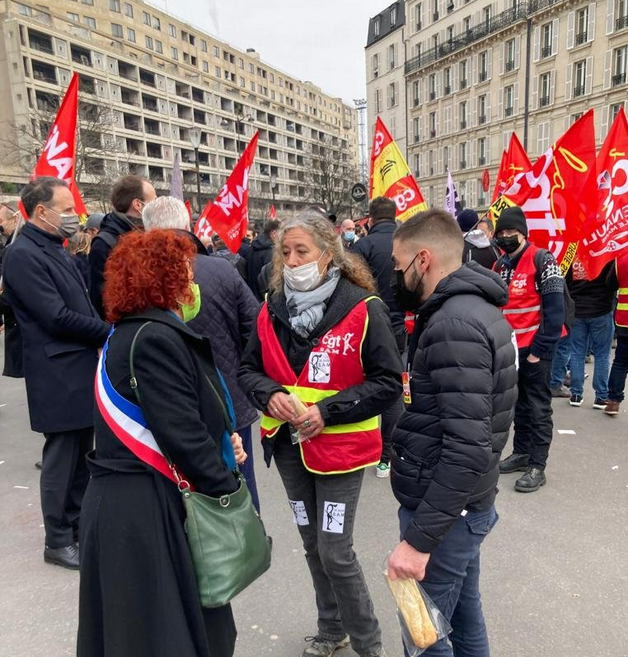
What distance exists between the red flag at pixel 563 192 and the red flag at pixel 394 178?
2060mm

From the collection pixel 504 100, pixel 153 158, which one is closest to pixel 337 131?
pixel 153 158

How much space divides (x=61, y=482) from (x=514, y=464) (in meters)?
3.51

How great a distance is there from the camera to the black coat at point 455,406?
5.15 ft

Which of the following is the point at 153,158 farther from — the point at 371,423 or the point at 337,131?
the point at 371,423

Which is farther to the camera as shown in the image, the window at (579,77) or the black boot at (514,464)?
the window at (579,77)

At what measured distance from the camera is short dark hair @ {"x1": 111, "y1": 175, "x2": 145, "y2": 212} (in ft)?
11.7

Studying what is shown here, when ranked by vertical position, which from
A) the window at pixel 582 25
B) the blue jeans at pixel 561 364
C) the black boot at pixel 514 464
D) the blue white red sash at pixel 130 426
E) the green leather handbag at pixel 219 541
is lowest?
the black boot at pixel 514 464

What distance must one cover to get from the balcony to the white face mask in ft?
149

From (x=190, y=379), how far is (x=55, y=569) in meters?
2.34

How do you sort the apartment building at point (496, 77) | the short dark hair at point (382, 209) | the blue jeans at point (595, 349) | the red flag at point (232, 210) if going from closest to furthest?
the short dark hair at point (382, 209), the blue jeans at point (595, 349), the red flag at point (232, 210), the apartment building at point (496, 77)

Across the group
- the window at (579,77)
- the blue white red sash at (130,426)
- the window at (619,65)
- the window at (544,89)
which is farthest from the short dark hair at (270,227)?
the window at (544,89)

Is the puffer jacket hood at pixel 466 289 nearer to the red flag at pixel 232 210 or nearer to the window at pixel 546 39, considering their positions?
the red flag at pixel 232 210

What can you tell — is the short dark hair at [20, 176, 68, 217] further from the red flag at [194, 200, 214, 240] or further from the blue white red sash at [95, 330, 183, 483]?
the red flag at [194, 200, 214, 240]

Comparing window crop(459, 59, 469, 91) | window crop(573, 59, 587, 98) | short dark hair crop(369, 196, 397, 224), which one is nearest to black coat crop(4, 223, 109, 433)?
short dark hair crop(369, 196, 397, 224)
